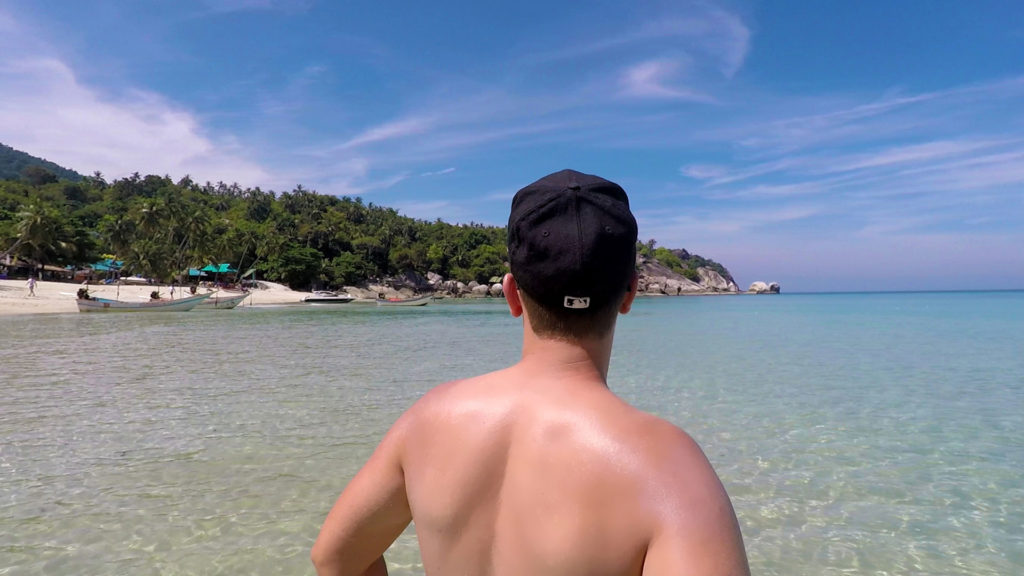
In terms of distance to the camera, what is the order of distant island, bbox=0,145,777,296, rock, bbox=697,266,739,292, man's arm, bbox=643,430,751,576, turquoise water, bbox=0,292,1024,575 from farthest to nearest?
rock, bbox=697,266,739,292 → distant island, bbox=0,145,777,296 → turquoise water, bbox=0,292,1024,575 → man's arm, bbox=643,430,751,576

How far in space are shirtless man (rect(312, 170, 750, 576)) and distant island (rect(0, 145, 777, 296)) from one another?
55.5 metres

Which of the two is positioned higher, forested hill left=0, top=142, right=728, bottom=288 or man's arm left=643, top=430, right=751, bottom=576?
forested hill left=0, top=142, right=728, bottom=288

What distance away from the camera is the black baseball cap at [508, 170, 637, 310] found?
1.23 meters

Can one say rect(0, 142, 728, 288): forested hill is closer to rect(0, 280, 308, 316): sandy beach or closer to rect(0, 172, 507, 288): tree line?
rect(0, 172, 507, 288): tree line

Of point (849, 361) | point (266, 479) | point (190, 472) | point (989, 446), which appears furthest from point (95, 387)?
point (849, 361)

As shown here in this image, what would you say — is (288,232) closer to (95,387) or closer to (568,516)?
(95,387)

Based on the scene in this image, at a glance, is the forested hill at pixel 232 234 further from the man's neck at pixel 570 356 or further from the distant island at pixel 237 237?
the man's neck at pixel 570 356

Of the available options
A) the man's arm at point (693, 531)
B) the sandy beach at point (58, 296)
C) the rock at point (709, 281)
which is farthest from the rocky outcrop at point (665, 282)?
the man's arm at point (693, 531)

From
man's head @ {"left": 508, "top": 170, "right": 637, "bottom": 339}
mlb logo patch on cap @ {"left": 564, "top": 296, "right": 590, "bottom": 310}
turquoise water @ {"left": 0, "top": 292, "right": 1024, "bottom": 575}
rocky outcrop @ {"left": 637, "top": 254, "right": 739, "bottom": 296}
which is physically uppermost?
rocky outcrop @ {"left": 637, "top": 254, "right": 739, "bottom": 296}

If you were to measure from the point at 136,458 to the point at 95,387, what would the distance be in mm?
5263

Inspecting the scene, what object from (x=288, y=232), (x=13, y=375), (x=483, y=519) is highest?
(x=288, y=232)

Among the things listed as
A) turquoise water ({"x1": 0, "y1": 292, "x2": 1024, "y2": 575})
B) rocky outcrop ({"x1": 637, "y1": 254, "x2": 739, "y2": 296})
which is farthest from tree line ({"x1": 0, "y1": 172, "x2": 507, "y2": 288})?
turquoise water ({"x1": 0, "y1": 292, "x2": 1024, "y2": 575})

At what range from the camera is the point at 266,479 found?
580 cm

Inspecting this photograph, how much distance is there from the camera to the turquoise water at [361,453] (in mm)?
4391
